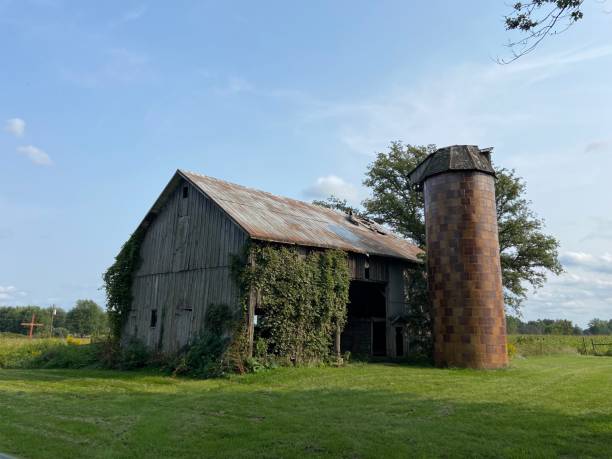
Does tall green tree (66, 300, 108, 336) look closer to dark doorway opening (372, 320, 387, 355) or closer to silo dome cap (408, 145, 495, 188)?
dark doorway opening (372, 320, 387, 355)

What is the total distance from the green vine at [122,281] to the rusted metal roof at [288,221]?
4903 mm

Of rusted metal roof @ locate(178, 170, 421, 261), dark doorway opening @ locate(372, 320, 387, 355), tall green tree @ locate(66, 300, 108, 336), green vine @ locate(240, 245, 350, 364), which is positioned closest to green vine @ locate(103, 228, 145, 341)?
rusted metal roof @ locate(178, 170, 421, 261)

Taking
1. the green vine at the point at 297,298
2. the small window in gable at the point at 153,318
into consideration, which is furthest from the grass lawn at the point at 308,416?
the small window in gable at the point at 153,318

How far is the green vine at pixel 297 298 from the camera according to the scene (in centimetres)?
1803

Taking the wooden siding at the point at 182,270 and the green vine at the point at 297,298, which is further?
the wooden siding at the point at 182,270

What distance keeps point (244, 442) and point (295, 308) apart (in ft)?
35.7

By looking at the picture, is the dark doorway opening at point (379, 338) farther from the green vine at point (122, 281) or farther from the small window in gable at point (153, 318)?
the green vine at point (122, 281)

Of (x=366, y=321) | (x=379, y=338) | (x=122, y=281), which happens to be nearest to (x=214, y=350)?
(x=122, y=281)

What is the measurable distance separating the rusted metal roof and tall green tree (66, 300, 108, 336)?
103 metres

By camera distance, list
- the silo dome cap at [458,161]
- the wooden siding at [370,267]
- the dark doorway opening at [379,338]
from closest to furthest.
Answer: the silo dome cap at [458,161]
the wooden siding at [370,267]
the dark doorway opening at [379,338]

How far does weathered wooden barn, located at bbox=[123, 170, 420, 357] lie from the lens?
19.3 m

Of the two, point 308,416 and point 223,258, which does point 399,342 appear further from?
point 308,416

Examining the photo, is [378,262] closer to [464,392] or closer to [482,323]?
[482,323]

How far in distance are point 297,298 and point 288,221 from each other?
432 cm
